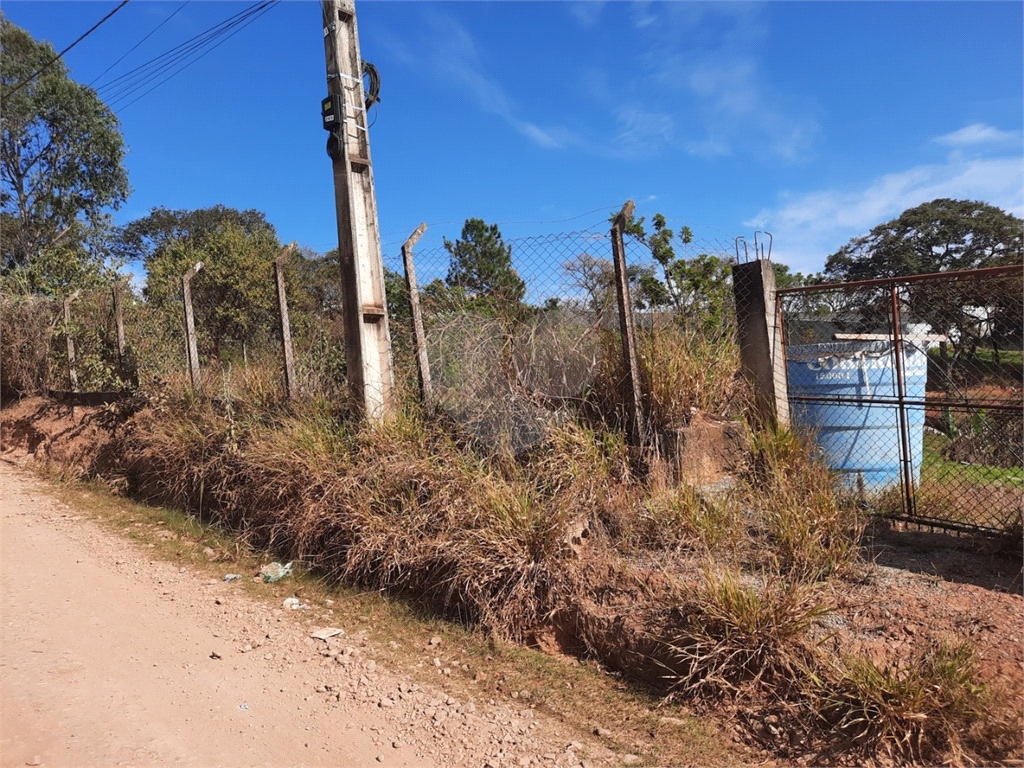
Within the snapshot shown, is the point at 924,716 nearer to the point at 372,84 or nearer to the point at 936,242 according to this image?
the point at 372,84

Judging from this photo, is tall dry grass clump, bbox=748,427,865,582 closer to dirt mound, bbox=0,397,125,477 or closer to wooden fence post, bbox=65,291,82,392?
dirt mound, bbox=0,397,125,477

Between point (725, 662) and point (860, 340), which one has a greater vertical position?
point (860, 340)

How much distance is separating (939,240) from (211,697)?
62.1 ft

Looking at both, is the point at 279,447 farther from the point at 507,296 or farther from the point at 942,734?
the point at 942,734

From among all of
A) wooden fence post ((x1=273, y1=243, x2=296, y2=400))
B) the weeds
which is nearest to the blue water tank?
the weeds

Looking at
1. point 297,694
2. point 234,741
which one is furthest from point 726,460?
point 234,741

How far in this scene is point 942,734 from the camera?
268 centimetres

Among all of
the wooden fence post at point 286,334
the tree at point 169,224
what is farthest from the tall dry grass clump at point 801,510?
the tree at point 169,224

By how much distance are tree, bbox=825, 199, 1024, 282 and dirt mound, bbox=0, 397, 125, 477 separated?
14.7 meters

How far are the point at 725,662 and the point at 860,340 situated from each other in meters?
3.45

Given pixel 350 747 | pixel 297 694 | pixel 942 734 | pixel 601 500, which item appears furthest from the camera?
pixel 601 500

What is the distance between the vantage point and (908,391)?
5359mm

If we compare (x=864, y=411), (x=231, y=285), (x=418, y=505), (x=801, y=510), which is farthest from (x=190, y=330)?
(x=864, y=411)

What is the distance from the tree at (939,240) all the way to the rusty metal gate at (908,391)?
10.3 meters
